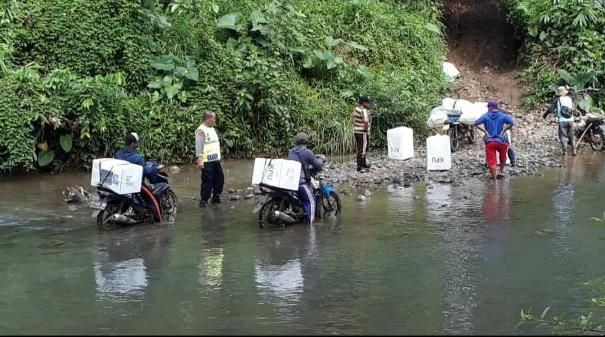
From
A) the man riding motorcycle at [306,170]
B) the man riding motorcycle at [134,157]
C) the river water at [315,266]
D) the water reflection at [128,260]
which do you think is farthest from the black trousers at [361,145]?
the water reflection at [128,260]

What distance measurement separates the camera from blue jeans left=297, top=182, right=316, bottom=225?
11.4m

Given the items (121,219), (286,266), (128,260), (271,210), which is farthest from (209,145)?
(286,266)

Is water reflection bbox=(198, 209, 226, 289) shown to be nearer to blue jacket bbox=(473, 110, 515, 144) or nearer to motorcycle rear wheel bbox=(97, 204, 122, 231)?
motorcycle rear wheel bbox=(97, 204, 122, 231)

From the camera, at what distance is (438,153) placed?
1592cm

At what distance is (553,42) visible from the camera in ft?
80.1

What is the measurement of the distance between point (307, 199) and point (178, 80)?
7764 mm

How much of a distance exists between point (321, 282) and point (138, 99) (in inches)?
415

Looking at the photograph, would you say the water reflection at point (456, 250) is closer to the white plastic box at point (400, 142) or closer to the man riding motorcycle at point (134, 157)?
the white plastic box at point (400, 142)

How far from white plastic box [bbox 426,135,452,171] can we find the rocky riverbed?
0.49 ft

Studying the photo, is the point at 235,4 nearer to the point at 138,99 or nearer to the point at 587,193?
the point at 138,99

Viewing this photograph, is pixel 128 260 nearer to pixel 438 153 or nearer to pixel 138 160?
pixel 138 160

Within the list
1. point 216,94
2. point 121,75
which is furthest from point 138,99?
point 216,94

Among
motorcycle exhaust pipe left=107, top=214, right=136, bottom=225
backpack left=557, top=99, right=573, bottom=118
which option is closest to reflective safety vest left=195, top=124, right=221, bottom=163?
motorcycle exhaust pipe left=107, top=214, right=136, bottom=225

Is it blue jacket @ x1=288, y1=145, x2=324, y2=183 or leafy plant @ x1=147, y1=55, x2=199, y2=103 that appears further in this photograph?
leafy plant @ x1=147, y1=55, x2=199, y2=103
